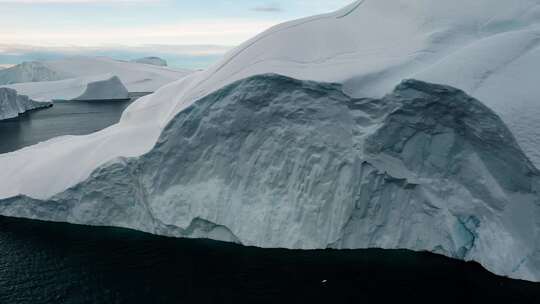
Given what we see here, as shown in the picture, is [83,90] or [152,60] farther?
[152,60]

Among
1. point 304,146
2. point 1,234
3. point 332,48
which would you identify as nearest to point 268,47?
point 332,48

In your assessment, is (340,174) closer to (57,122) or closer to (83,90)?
(57,122)

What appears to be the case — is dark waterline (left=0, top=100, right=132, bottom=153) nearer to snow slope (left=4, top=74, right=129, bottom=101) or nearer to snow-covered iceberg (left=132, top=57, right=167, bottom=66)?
snow slope (left=4, top=74, right=129, bottom=101)

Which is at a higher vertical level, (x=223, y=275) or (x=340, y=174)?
(x=340, y=174)

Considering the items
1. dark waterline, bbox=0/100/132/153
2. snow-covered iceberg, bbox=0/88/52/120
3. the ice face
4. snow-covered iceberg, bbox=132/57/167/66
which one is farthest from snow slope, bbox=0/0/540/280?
snow-covered iceberg, bbox=132/57/167/66

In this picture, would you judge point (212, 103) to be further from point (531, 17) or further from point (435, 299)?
point (531, 17)

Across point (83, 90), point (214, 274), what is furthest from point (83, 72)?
point (214, 274)
